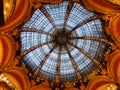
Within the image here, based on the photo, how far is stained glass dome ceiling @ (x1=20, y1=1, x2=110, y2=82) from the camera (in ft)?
63.9

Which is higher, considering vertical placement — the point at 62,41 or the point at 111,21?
the point at 111,21

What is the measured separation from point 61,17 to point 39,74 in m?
4.46

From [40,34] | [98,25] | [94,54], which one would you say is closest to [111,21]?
[98,25]

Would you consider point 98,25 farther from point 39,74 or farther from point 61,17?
point 39,74

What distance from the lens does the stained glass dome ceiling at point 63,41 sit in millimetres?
19484

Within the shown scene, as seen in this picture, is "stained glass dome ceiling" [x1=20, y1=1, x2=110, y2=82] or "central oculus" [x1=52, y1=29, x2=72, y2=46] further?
"central oculus" [x1=52, y1=29, x2=72, y2=46]

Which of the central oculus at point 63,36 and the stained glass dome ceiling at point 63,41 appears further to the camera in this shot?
the central oculus at point 63,36

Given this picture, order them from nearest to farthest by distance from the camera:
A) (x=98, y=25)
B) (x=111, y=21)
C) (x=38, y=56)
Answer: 1. (x=111, y=21)
2. (x=98, y=25)
3. (x=38, y=56)

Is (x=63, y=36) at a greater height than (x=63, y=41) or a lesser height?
greater

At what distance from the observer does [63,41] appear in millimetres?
20359

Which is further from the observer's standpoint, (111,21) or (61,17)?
(61,17)

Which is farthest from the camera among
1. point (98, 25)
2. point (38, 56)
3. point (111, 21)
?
point (38, 56)

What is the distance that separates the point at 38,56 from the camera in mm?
20766

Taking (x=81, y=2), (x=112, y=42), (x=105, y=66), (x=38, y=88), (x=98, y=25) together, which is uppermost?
(x=81, y=2)
